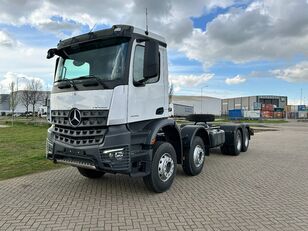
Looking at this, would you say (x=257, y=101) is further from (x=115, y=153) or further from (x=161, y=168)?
(x=115, y=153)

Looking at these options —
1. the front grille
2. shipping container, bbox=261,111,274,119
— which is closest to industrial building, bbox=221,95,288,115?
shipping container, bbox=261,111,274,119

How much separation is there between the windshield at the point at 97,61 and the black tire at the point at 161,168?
1.69 m

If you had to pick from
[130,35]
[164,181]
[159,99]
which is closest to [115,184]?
[164,181]

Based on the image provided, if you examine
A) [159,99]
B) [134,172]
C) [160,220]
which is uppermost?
[159,99]

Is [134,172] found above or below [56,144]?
below

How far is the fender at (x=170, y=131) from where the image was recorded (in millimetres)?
5965

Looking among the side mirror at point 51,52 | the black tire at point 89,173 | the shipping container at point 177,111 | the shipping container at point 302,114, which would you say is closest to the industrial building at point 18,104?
the shipping container at point 177,111

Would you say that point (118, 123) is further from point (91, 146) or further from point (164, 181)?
point (164, 181)

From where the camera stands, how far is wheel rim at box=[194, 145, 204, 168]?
7764 millimetres

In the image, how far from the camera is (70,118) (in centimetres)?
567

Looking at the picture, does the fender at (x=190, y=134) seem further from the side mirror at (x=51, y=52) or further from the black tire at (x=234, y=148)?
the side mirror at (x=51, y=52)

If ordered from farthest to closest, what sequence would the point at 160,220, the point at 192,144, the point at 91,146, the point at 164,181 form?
the point at 192,144 < the point at 164,181 < the point at 91,146 < the point at 160,220

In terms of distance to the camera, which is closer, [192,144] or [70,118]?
[70,118]

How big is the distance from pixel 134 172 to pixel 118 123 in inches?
37.3
